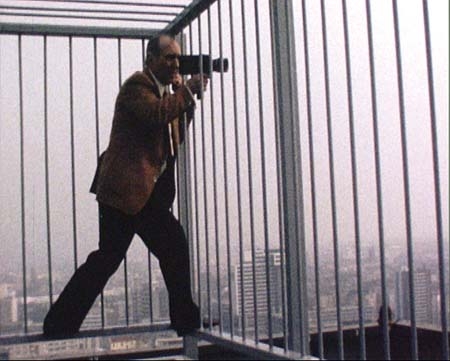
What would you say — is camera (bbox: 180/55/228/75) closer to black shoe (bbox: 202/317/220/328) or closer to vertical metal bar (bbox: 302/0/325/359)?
vertical metal bar (bbox: 302/0/325/359)

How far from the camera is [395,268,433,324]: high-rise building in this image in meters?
2.58

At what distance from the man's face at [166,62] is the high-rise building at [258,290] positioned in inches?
43.7

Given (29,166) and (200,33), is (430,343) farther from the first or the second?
(29,166)

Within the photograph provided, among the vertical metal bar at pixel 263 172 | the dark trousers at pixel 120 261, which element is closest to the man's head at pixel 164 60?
the dark trousers at pixel 120 261

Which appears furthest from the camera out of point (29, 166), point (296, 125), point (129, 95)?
point (29, 166)

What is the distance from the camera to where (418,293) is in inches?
103

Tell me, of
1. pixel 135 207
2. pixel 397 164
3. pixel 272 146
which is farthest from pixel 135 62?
pixel 397 164

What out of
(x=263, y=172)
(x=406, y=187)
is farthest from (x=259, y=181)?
(x=406, y=187)

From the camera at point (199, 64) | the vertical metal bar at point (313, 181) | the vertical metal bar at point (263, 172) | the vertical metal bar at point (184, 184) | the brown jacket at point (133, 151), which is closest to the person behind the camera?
the vertical metal bar at point (313, 181)

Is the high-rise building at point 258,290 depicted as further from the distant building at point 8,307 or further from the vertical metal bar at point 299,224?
the distant building at point 8,307

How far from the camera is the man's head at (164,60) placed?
4.48m

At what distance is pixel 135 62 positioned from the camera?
516cm

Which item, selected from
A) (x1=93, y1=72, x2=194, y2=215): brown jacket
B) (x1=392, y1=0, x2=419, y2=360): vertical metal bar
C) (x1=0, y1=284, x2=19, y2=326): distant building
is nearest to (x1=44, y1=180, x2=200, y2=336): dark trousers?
(x1=93, y1=72, x2=194, y2=215): brown jacket

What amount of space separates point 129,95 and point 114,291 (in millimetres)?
1318
